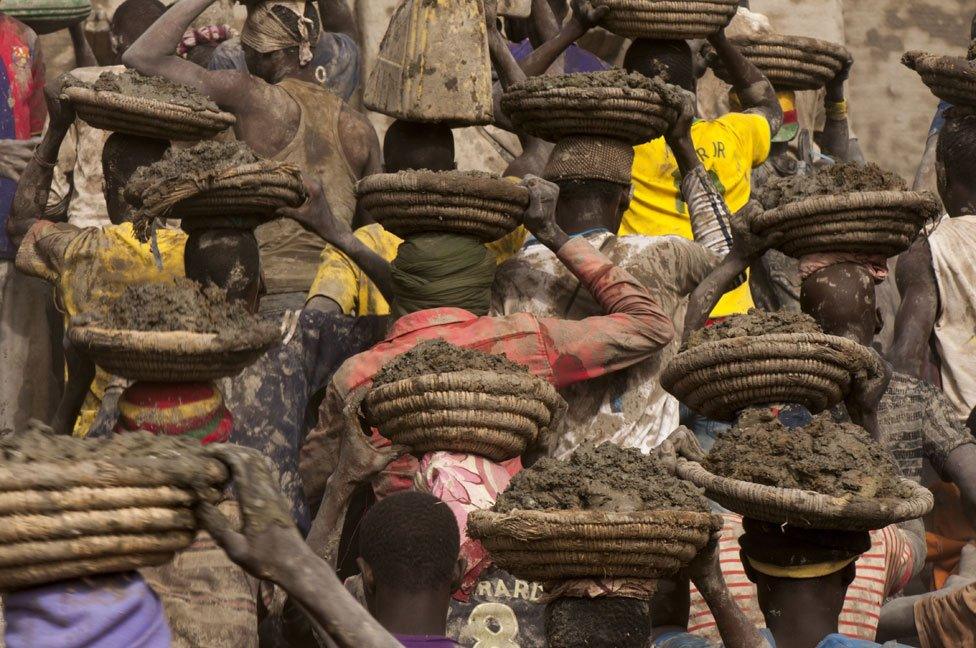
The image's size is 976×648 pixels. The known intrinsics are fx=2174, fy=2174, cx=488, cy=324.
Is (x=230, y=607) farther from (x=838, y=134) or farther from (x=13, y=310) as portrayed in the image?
(x=838, y=134)

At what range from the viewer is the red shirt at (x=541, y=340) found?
7.27m

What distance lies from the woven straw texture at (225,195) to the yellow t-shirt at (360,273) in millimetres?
579

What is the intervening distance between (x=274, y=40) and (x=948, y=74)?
2901 millimetres

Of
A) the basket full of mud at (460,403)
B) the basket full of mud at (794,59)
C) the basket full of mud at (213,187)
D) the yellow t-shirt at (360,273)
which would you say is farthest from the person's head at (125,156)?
the basket full of mud at (794,59)

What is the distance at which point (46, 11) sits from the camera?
11.2 metres

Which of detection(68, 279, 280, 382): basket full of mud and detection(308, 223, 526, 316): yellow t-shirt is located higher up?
detection(68, 279, 280, 382): basket full of mud

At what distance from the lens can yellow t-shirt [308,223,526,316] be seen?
8305mm

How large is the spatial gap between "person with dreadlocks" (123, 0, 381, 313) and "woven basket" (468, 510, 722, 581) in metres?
3.48

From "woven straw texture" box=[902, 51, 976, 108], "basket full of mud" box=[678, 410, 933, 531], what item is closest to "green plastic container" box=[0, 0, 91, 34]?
"woven straw texture" box=[902, 51, 976, 108]

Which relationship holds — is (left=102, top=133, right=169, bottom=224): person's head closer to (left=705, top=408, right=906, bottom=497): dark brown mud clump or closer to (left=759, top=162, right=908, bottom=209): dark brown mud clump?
(left=759, top=162, right=908, bottom=209): dark brown mud clump

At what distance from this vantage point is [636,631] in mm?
5445

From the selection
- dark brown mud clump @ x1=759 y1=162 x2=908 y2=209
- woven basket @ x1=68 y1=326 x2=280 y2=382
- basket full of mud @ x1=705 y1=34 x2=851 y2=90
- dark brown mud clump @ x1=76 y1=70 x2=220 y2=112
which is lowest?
basket full of mud @ x1=705 y1=34 x2=851 y2=90

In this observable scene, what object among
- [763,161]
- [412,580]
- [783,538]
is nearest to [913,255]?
[763,161]

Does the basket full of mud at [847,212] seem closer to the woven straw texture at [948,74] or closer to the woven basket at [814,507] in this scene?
the woven straw texture at [948,74]
